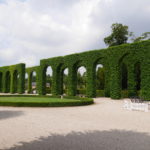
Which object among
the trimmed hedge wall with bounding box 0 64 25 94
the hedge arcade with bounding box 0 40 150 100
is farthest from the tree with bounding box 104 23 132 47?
the trimmed hedge wall with bounding box 0 64 25 94

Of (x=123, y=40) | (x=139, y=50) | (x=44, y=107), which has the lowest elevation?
(x=44, y=107)

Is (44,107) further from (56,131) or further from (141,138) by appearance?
(141,138)

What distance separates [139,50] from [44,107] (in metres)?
14.3

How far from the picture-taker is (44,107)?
14.3 metres

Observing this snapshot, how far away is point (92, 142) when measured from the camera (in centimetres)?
532

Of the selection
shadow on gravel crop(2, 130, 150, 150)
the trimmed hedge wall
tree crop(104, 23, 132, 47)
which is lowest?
shadow on gravel crop(2, 130, 150, 150)

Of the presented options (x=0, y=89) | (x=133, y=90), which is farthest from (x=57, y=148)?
(x=0, y=89)

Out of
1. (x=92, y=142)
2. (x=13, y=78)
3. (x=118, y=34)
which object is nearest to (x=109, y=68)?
(x=118, y=34)

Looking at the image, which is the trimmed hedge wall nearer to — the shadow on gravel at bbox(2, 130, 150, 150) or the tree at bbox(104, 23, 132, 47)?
the tree at bbox(104, 23, 132, 47)

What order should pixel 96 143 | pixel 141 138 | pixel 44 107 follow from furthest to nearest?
pixel 44 107, pixel 141 138, pixel 96 143

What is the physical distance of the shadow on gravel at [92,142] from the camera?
4840 mm

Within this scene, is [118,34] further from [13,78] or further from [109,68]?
[13,78]

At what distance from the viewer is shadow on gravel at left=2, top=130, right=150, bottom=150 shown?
484 centimetres

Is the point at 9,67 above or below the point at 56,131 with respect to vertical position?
above
